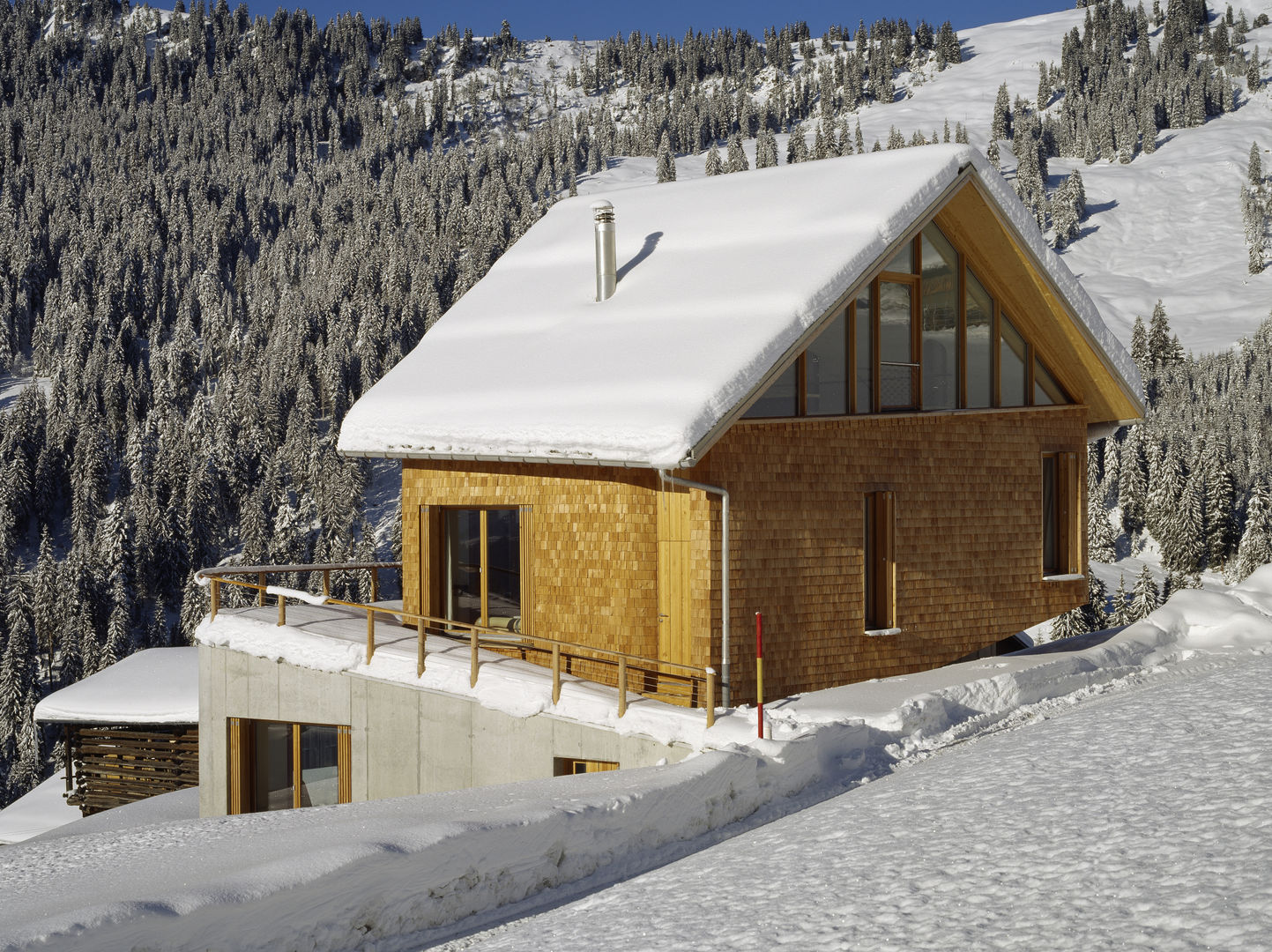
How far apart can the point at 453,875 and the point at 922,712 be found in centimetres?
575

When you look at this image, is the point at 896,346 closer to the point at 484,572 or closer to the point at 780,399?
the point at 780,399

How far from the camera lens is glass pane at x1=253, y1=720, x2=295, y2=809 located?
15898 mm

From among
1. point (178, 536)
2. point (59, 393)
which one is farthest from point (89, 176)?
point (178, 536)

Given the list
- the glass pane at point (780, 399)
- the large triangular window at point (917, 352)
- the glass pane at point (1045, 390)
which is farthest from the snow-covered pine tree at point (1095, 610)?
the glass pane at point (780, 399)

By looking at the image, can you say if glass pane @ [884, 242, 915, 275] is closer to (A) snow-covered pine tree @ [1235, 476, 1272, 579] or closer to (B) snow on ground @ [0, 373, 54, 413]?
(A) snow-covered pine tree @ [1235, 476, 1272, 579]

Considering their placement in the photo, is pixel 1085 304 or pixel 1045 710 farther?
pixel 1085 304

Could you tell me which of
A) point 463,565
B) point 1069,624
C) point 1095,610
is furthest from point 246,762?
point 1095,610

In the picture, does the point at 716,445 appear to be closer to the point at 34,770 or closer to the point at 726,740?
the point at 726,740

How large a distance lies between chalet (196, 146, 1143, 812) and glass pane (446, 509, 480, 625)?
49 mm

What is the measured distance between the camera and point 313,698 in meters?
15.0

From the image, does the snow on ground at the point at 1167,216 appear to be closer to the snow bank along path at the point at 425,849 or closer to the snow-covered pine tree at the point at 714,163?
the snow-covered pine tree at the point at 714,163

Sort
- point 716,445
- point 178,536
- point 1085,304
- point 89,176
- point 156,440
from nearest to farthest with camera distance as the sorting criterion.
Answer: point 716,445 < point 1085,304 < point 178,536 < point 156,440 < point 89,176

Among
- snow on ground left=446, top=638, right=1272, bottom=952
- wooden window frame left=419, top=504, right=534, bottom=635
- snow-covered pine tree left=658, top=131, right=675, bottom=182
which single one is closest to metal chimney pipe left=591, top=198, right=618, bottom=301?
wooden window frame left=419, top=504, right=534, bottom=635

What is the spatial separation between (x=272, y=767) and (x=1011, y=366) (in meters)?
11.3
